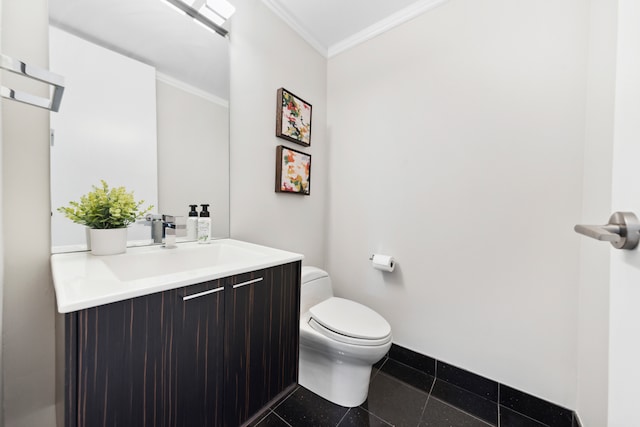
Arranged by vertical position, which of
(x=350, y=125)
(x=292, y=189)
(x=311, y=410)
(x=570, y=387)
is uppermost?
(x=350, y=125)

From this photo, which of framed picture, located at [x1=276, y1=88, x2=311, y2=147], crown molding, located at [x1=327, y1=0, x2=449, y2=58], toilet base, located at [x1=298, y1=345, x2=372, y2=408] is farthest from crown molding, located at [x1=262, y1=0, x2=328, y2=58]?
toilet base, located at [x1=298, y1=345, x2=372, y2=408]

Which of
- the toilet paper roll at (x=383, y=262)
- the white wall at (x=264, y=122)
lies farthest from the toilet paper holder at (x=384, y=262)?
the white wall at (x=264, y=122)

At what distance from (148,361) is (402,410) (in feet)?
4.23

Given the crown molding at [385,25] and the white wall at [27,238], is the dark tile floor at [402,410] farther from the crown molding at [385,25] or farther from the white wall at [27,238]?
the crown molding at [385,25]

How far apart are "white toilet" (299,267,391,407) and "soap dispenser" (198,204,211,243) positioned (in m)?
0.63

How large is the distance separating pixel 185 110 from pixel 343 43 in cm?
137

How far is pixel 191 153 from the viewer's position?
4.17ft

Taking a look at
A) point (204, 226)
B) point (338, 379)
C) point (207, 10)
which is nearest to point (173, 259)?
point (204, 226)

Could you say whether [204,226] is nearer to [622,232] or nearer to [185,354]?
[185,354]

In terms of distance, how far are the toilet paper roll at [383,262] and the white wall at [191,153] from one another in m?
0.99

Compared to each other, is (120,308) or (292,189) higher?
(292,189)

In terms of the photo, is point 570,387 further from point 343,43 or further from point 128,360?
point 343,43

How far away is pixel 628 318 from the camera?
1.32 ft

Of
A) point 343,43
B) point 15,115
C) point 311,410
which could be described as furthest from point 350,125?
point 311,410
